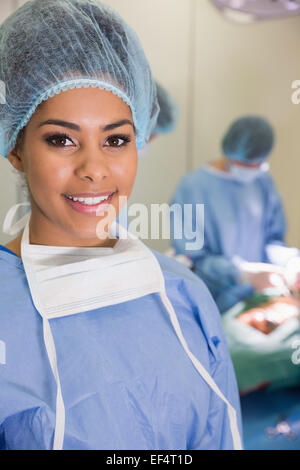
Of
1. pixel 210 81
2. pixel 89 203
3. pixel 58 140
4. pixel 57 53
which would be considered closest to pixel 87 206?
pixel 89 203

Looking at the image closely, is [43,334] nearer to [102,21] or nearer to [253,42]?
[102,21]

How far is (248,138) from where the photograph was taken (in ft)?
4.50

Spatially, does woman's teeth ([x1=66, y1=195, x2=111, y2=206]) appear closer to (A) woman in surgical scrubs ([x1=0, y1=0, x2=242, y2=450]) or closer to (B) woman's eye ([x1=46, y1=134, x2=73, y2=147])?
(A) woman in surgical scrubs ([x1=0, y1=0, x2=242, y2=450])

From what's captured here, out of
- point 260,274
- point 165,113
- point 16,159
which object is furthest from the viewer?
point 260,274

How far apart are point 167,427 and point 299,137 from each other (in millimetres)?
895

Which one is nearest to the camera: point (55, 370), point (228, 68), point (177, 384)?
point (55, 370)

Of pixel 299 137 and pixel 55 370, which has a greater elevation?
pixel 299 137

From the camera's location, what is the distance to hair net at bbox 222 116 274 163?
1.38 m

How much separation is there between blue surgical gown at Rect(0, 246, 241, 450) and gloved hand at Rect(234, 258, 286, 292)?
415 mm

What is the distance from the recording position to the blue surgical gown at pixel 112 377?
32.9 inches

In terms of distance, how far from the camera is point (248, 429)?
135 cm

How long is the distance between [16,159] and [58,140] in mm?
122

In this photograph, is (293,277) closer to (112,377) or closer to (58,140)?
(112,377)
